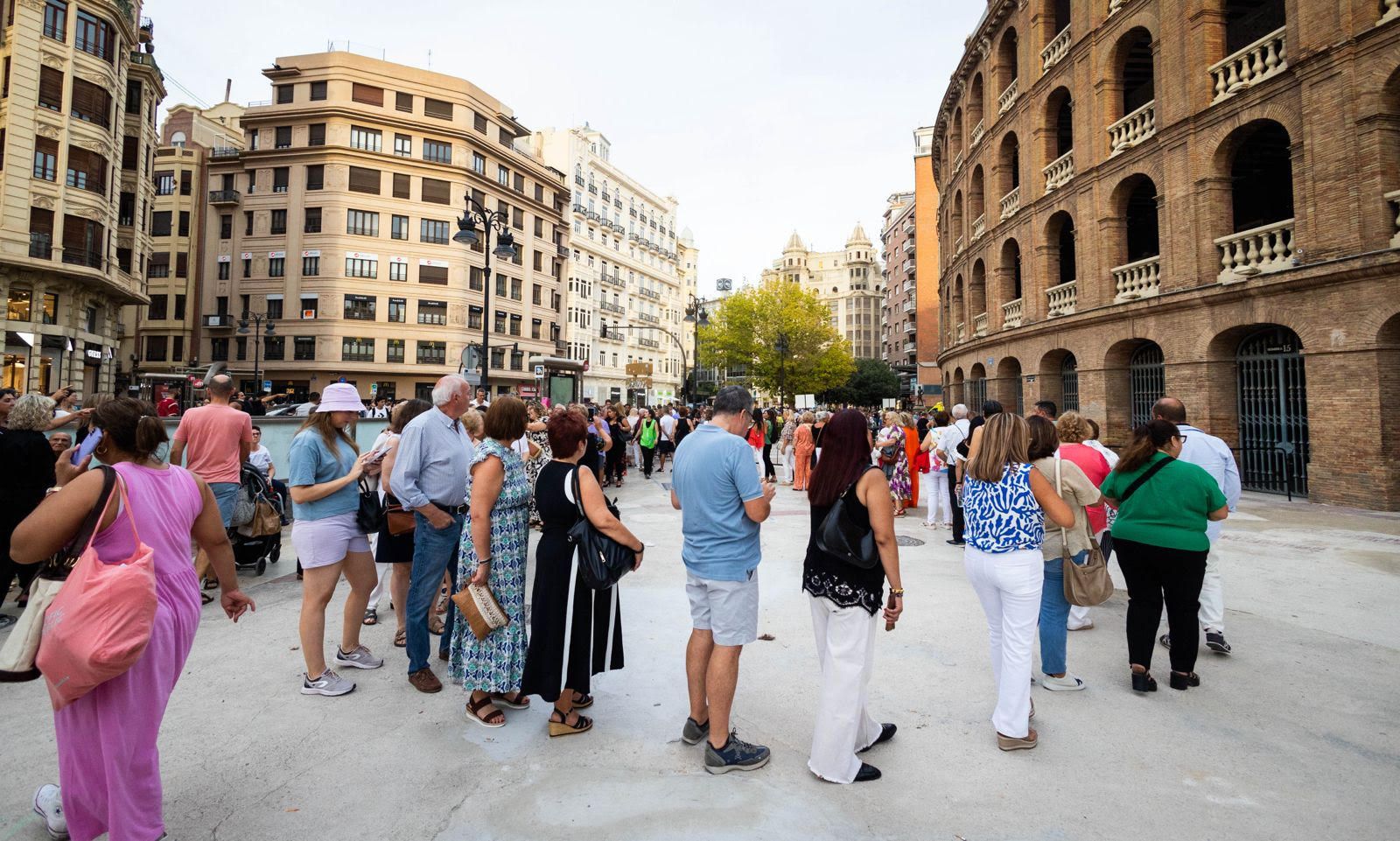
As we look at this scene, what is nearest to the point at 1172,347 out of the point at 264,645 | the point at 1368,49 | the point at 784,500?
the point at 1368,49

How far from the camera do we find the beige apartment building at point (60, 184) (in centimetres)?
2528

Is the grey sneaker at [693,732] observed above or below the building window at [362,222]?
below

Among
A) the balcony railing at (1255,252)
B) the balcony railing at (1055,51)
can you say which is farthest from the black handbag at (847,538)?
the balcony railing at (1055,51)

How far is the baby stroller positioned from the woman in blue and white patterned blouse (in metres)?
7.06

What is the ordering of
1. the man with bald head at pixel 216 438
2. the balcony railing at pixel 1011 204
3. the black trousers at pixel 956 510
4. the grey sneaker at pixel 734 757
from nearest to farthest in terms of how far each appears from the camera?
the grey sneaker at pixel 734 757 < the man with bald head at pixel 216 438 < the black trousers at pixel 956 510 < the balcony railing at pixel 1011 204

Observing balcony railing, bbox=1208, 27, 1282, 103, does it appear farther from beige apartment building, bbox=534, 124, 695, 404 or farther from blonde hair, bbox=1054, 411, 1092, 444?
beige apartment building, bbox=534, 124, 695, 404

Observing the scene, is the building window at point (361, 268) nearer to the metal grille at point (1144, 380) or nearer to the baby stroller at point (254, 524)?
the baby stroller at point (254, 524)

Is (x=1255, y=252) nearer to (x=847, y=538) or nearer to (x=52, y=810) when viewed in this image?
(x=847, y=538)

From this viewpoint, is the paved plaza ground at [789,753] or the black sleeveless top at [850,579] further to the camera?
the black sleeveless top at [850,579]

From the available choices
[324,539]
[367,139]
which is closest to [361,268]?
[367,139]

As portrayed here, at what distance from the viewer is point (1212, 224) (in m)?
14.0

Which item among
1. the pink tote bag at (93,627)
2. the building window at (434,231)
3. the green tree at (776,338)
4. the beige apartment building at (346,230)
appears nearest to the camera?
the pink tote bag at (93,627)

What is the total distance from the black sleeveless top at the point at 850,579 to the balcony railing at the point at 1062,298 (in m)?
17.3

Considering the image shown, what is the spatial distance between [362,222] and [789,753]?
46.8 m
